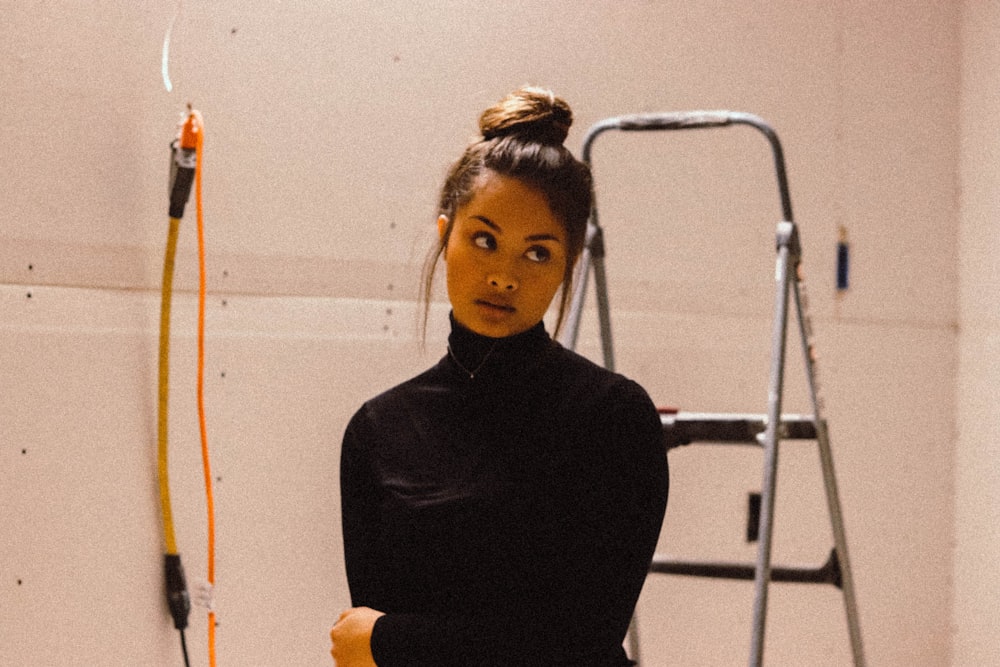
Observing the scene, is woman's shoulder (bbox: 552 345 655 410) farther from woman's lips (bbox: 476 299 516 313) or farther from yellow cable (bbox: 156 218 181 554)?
yellow cable (bbox: 156 218 181 554)

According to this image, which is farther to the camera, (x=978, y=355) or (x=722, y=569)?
(x=978, y=355)

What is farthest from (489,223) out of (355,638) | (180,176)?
(180,176)

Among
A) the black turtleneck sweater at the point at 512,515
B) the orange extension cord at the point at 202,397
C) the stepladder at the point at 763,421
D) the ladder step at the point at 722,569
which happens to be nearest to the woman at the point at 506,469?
the black turtleneck sweater at the point at 512,515

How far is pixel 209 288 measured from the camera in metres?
1.78

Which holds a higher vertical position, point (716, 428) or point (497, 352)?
point (497, 352)

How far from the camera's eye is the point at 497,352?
114cm

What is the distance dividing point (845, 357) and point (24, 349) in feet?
6.22

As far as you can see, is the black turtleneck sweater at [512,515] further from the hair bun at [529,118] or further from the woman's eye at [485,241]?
the hair bun at [529,118]

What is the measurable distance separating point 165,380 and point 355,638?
29.6 inches

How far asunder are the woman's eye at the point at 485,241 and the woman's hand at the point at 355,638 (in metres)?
0.37

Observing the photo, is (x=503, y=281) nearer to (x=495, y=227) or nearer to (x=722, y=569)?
(x=495, y=227)

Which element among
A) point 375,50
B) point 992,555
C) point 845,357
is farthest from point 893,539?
→ point 375,50

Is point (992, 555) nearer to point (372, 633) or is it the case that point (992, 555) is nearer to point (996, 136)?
point (996, 136)

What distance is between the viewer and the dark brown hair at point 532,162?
44.5 inches
